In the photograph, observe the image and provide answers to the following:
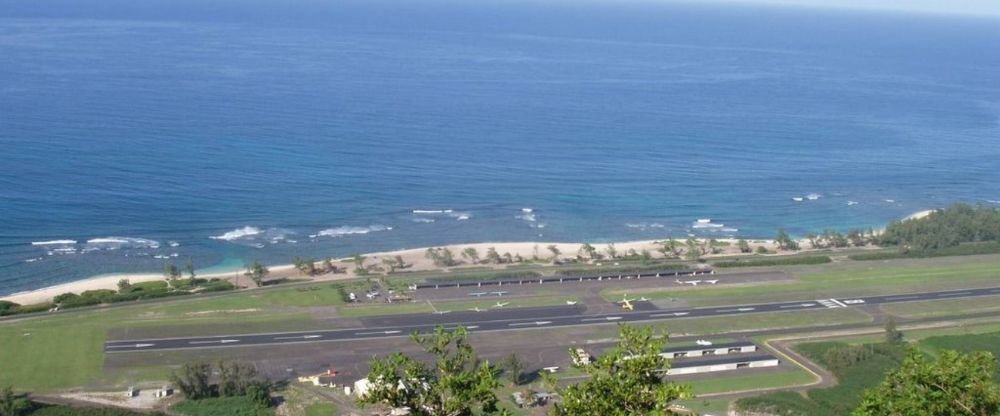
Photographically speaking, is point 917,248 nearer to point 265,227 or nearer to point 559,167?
point 559,167

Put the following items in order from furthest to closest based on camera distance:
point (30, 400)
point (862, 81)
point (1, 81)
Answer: point (862, 81), point (1, 81), point (30, 400)

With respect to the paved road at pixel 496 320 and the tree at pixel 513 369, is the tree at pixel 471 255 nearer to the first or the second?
the paved road at pixel 496 320

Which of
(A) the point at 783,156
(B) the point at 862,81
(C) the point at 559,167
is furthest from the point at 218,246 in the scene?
(B) the point at 862,81

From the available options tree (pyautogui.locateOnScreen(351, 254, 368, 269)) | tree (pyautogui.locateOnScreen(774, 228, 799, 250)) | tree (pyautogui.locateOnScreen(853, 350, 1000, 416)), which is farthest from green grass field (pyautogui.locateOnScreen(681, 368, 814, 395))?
tree (pyautogui.locateOnScreen(853, 350, 1000, 416))

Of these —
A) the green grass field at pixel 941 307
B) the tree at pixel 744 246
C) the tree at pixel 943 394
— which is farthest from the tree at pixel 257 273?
the tree at pixel 943 394

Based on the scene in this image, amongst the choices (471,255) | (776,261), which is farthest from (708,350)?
(471,255)

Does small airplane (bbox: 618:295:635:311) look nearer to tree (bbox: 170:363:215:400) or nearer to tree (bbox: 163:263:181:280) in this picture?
tree (bbox: 170:363:215:400)
